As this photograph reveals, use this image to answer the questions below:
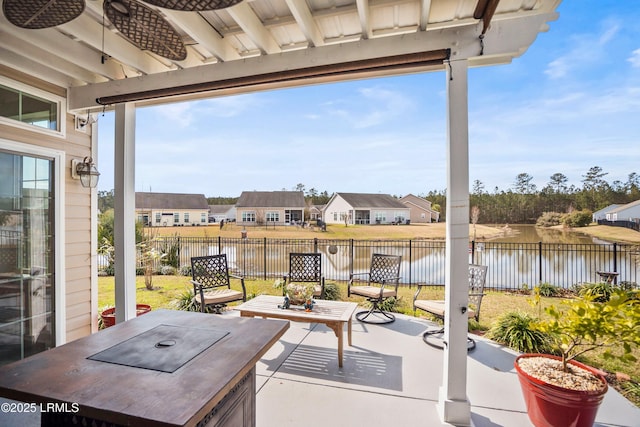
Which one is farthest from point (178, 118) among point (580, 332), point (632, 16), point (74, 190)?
point (632, 16)

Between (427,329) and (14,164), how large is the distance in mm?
4977

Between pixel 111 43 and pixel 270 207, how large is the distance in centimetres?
1029

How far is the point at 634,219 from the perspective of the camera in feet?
21.2

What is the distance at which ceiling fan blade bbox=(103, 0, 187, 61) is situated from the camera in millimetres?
1436

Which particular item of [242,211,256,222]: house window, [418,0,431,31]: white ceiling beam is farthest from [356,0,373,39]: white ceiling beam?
[242,211,256,222]: house window

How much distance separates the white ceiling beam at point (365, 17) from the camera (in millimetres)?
1872

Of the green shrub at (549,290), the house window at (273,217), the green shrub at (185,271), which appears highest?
the house window at (273,217)

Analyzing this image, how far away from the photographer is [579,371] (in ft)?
6.93

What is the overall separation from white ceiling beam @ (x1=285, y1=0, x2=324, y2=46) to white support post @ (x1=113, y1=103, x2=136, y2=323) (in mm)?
2134

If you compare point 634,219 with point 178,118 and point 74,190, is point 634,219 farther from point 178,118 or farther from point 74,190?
point 178,118

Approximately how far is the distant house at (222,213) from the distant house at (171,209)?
389mm

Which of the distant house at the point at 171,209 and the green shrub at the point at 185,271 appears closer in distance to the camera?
the green shrub at the point at 185,271

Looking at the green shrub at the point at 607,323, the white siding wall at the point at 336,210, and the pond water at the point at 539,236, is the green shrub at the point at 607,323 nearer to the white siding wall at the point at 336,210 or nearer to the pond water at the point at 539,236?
the pond water at the point at 539,236

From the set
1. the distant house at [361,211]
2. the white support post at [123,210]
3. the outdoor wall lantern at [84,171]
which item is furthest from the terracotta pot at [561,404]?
the distant house at [361,211]
